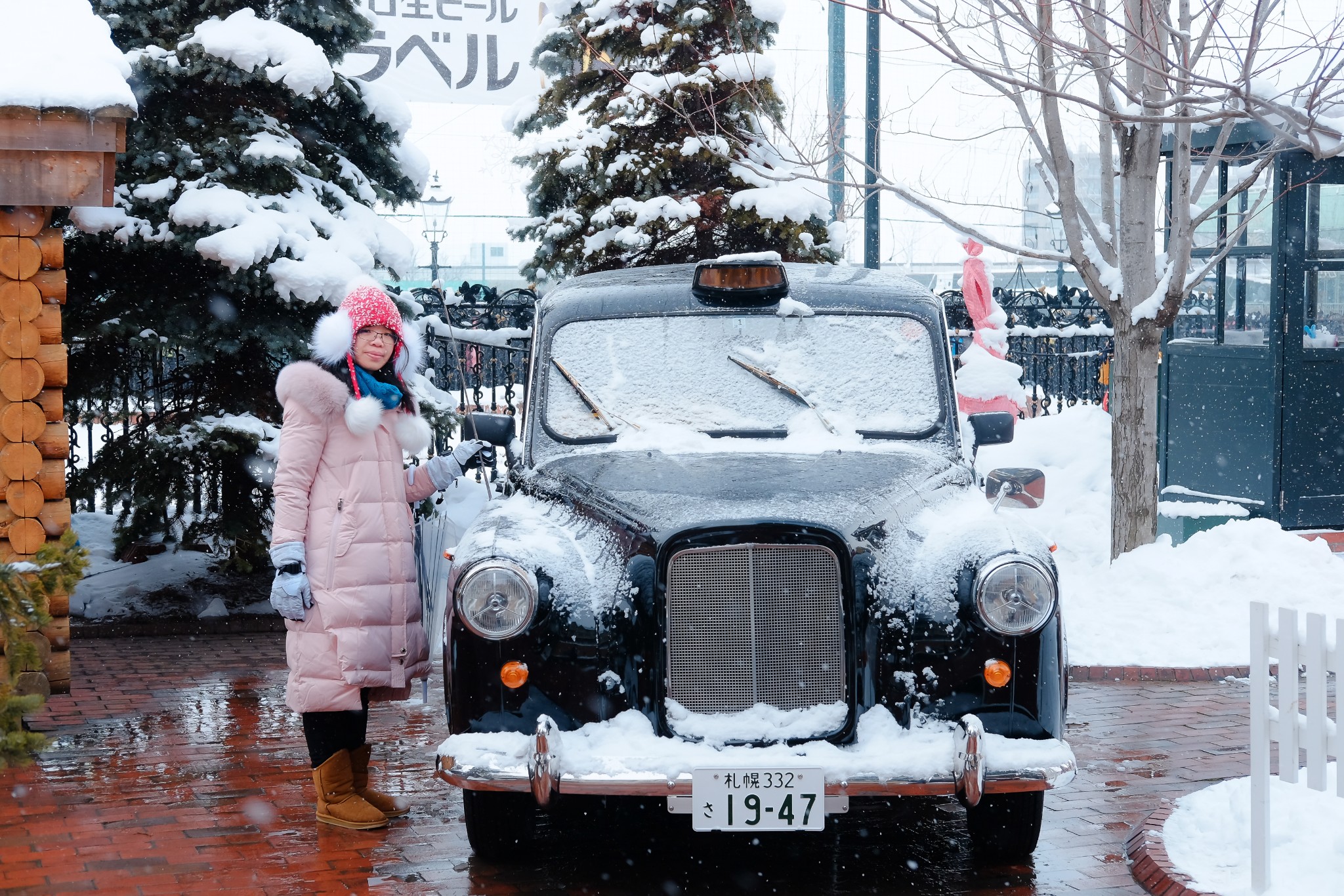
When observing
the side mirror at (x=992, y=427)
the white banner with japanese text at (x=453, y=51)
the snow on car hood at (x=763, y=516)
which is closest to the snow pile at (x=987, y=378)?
the white banner with japanese text at (x=453, y=51)

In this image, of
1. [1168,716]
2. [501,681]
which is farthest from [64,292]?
[1168,716]

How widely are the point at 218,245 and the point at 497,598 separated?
5.17m

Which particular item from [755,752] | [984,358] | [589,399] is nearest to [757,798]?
[755,752]

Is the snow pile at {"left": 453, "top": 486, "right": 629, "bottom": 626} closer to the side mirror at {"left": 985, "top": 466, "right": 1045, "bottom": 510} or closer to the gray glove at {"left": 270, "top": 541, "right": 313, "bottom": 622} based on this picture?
the gray glove at {"left": 270, "top": 541, "right": 313, "bottom": 622}

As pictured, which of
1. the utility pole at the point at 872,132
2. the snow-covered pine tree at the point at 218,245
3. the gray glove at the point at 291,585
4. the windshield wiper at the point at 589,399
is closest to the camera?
the gray glove at the point at 291,585

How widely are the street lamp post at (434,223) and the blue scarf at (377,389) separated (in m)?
10.7

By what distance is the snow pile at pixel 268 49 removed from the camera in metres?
9.42

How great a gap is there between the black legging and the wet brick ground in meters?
0.31

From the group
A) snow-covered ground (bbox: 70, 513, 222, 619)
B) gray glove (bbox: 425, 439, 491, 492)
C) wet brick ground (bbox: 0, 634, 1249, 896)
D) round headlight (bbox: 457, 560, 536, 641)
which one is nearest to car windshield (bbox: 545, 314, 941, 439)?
gray glove (bbox: 425, 439, 491, 492)

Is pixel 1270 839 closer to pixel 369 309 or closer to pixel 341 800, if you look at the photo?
pixel 341 800

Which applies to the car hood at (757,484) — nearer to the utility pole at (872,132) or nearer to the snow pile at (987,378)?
the utility pole at (872,132)

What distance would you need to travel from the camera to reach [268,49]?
9562 mm

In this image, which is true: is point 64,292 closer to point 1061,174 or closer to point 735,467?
point 735,467

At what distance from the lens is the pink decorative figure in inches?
526
